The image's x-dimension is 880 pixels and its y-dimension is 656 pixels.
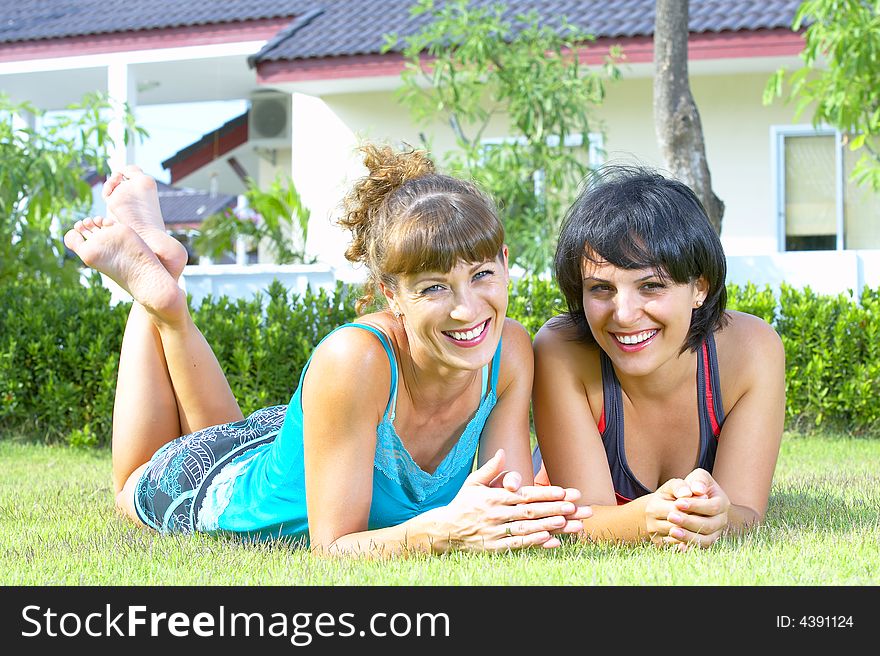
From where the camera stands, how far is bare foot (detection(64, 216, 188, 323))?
4.35 meters

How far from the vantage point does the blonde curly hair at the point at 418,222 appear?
10.3ft

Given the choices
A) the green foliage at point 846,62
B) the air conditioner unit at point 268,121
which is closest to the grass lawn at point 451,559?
Result: the green foliage at point 846,62

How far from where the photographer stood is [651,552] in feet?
10.8

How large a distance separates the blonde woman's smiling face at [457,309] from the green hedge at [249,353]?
3880 mm

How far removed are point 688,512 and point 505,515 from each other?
24.5 inches

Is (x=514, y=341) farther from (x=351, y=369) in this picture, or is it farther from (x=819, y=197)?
(x=819, y=197)

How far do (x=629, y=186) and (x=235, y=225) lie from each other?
10.1 meters

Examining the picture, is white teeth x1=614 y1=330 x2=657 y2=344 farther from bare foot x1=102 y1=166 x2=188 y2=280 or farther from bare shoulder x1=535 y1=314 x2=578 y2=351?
bare foot x1=102 y1=166 x2=188 y2=280

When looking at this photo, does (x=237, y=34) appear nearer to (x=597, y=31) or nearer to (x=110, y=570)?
(x=597, y=31)

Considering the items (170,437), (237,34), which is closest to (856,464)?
(170,437)

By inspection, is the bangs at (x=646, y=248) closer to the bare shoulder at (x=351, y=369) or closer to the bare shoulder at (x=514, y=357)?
the bare shoulder at (x=514, y=357)

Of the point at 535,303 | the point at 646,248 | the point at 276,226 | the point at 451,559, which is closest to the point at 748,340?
the point at 646,248

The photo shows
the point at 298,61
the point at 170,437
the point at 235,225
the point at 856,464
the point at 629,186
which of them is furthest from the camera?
the point at 235,225

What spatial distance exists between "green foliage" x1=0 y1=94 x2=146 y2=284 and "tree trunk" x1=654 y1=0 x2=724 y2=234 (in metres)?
4.36
